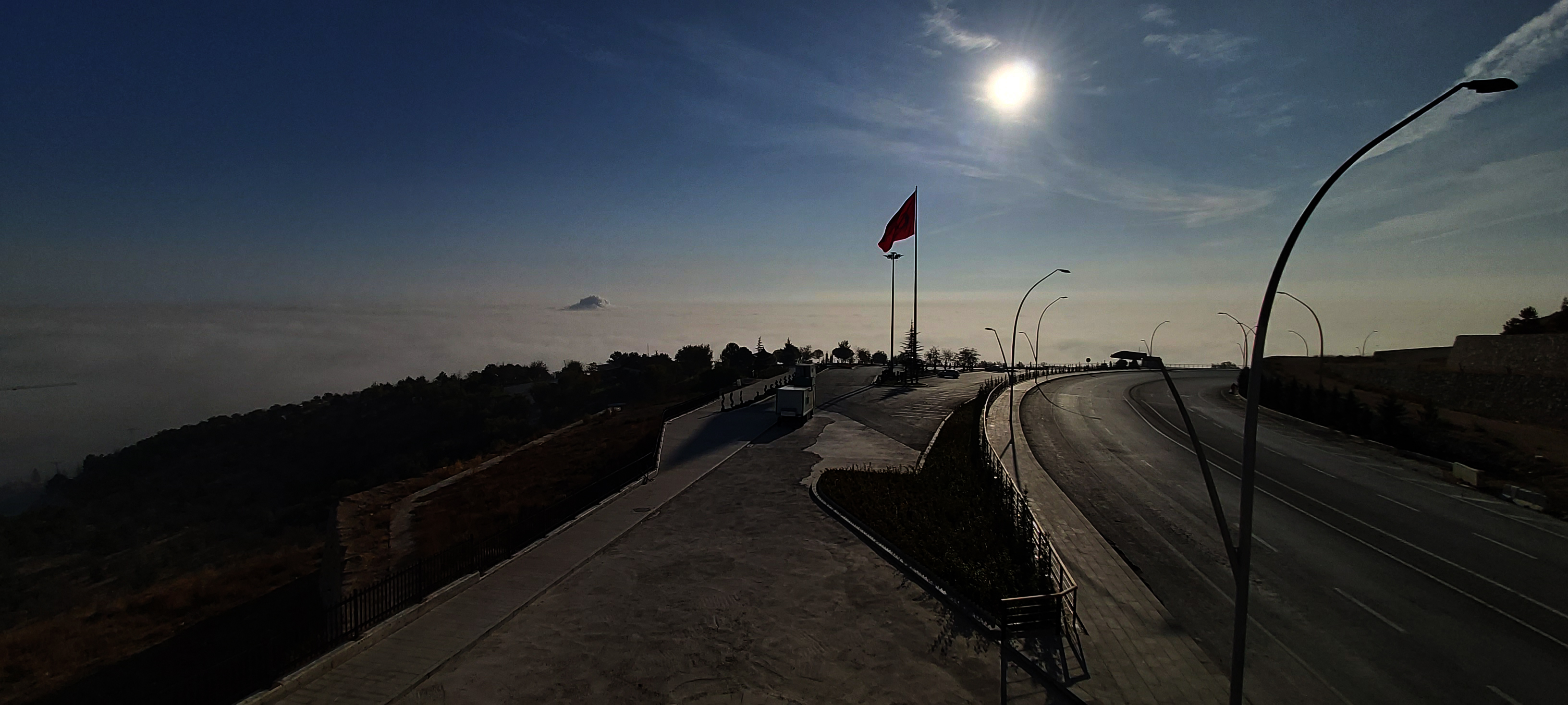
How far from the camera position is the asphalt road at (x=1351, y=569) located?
12.4m

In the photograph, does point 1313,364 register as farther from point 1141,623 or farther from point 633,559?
point 633,559

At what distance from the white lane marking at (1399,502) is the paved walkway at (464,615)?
26654 millimetres

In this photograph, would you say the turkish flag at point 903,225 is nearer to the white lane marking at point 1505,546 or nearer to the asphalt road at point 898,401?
the asphalt road at point 898,401

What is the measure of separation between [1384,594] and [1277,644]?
214 inches

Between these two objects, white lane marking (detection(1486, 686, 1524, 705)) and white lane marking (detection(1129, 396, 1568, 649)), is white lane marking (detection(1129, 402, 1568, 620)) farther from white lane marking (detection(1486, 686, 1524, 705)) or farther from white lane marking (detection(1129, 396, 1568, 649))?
white lane marking (detection(1486, 686, 1524, 705))

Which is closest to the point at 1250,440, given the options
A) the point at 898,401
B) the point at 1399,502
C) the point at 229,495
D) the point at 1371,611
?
the point at 1371,611

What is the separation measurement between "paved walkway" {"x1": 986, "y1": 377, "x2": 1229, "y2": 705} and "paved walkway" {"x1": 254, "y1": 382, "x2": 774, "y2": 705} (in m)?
11.4

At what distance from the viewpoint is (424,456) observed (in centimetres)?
8212

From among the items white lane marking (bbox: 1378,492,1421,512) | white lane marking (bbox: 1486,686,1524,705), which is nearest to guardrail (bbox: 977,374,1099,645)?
white lane marking (bbox: 1486,686,1524,705)

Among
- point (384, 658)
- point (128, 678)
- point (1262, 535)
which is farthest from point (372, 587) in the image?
point (1262, 535)

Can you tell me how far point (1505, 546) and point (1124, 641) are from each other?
1626cm

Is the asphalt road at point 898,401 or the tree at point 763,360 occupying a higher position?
the tree at point 763,360

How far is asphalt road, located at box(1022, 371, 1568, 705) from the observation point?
12352mm

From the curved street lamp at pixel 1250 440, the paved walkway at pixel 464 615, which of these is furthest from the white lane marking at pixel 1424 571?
the paved walkway at pixel 464 615
